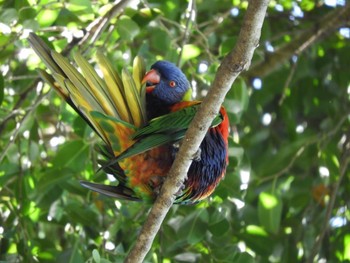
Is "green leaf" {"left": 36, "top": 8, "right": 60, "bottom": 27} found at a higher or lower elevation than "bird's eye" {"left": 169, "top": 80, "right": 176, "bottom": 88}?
higher

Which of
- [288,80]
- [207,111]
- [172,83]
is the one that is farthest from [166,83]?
[288,80]

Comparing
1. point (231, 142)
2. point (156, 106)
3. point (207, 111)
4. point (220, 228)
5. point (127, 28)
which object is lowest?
point (220, 228)

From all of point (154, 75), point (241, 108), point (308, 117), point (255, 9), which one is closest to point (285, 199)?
point (308, 117)

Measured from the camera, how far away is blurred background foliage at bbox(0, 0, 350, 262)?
3320 millimetres

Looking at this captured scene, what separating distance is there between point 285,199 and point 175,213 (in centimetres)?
90

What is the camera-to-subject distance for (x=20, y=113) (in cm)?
354

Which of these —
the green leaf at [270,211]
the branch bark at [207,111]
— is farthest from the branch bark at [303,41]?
the branch bark at [207,111]

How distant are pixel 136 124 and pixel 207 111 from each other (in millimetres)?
518

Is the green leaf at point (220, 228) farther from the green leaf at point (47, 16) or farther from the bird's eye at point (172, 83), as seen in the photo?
the green leaf at point (47, 16)

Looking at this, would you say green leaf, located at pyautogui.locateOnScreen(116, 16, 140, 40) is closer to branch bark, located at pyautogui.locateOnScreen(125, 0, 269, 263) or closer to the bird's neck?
the bird's neck

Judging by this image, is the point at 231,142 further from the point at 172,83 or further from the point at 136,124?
the point at 136,124

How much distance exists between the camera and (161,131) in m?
2.79

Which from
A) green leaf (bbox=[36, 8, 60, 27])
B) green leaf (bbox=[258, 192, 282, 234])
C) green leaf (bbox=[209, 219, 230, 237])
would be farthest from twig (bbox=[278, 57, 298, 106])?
green leaf (bbox=[36, 8, 60, 27])

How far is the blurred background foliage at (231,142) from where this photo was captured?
332 centimetres
